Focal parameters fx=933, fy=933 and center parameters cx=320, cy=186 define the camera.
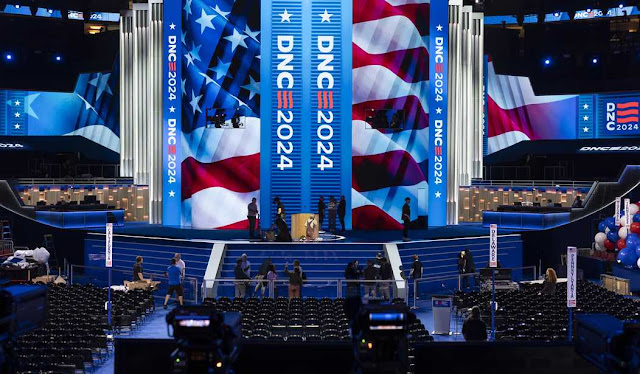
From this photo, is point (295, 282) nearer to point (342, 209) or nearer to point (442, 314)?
point (442, 314)

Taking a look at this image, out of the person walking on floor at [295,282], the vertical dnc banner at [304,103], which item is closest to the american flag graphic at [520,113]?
the vertical dnc banner at [304,103]

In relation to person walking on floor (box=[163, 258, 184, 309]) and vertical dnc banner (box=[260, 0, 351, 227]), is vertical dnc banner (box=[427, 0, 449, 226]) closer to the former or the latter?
vertical dnc banner (box=[260, 0, 351, 227])

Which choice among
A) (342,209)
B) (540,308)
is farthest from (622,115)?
(540,308)

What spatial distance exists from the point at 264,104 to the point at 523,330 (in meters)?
19.0

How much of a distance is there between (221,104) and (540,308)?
17.3m

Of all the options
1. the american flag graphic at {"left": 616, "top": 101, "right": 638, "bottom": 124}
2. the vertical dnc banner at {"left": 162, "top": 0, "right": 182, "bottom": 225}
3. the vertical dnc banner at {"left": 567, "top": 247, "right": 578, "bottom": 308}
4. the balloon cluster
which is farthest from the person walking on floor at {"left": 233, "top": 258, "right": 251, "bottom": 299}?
the american flag graphic at {"left": 616, "top": 101, "right": 638, "bottom": 124}

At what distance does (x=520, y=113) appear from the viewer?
44812 mm

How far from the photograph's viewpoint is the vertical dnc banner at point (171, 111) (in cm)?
3553

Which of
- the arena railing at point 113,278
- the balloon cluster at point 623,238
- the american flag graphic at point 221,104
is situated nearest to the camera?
the arena railing at point 113,278

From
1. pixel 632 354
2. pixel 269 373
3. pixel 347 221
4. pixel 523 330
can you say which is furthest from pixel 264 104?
pixel 632 354

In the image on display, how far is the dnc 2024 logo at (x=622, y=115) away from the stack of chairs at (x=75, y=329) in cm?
2588

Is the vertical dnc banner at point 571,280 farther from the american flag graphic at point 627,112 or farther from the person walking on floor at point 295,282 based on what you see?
the american flag graphic at point 627,112

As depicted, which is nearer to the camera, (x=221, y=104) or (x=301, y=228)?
(x=301, y=228)

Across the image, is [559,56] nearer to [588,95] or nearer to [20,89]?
[588,95]
